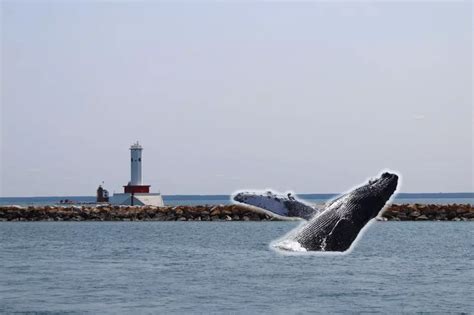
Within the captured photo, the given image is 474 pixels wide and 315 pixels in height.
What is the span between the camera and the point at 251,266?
2866 cm

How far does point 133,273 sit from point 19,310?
748 centimetres

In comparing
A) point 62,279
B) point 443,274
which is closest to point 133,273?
point 62,279

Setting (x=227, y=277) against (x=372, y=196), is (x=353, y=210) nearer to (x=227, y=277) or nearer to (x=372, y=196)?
(x=372, y=196)

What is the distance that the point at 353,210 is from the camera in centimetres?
1967

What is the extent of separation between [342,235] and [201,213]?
48678mm

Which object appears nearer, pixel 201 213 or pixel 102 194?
pixel 201 213

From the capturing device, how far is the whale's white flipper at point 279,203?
61.6 ft

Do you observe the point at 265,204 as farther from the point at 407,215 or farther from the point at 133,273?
the point at 407,215

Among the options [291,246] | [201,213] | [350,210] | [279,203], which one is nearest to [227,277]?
[291,246]

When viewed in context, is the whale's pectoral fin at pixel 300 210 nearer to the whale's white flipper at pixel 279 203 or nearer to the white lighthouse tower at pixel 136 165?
the whale's white flipper at pixel 279 203

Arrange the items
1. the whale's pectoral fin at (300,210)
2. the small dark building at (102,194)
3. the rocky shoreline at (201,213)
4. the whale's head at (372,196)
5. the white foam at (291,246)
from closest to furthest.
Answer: the whale's head at (372,196) < the whale's pectoral fin at (300,210) < the white foam at (291,246) < the rocky shoreline at (201,213) < the small dark building at (102,194)

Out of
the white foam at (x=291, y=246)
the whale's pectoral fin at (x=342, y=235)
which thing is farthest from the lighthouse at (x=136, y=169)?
the whale's pectoral fin at (x=342, y=235)

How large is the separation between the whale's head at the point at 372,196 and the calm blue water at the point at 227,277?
2.17 meters

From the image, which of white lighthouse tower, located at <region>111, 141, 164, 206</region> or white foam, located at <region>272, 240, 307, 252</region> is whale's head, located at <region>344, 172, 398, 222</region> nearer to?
white foam, located at <region>272, 240, 307, 252</region>
